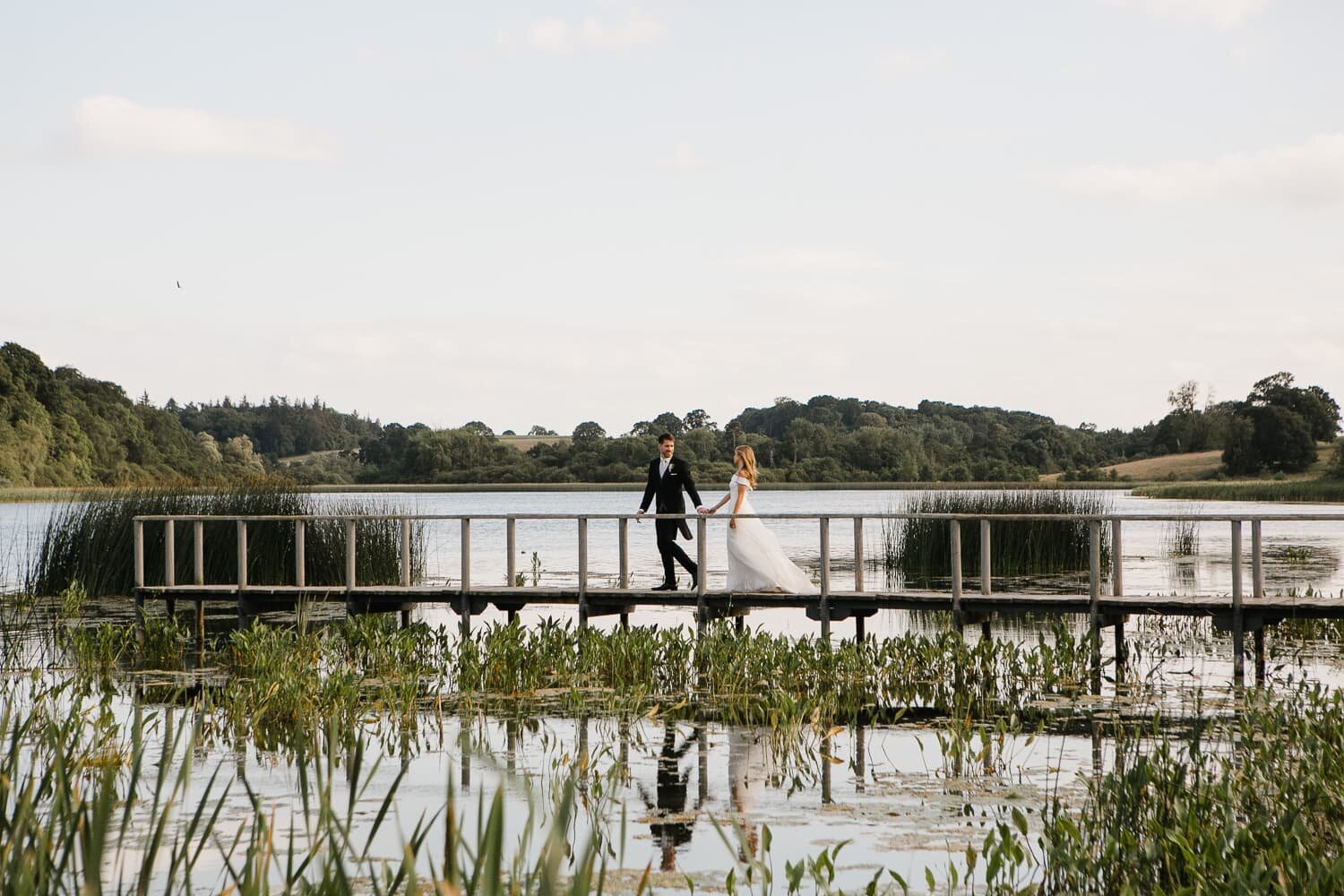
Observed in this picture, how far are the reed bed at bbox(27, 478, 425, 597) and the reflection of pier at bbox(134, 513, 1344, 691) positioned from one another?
251 centimetres

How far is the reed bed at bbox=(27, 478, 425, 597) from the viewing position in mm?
21078

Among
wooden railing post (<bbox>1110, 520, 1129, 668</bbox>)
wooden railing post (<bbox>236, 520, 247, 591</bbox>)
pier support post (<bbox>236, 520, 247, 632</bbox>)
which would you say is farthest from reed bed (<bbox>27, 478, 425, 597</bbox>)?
wooden railing post (<bbox>1110, 520, 1129, 668</bbox>)

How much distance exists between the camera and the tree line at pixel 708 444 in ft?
239

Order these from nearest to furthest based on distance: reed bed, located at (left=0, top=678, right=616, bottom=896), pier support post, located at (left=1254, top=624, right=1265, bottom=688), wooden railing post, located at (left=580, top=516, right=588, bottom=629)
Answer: reed bed, located at (left=0, top=678, right=616, bottom=896)
pier support post, located at (left=1254, top=624, right=1265, bottom=688)
wooden railing post, located at (left=580, top=516, right=588, bottom=629)

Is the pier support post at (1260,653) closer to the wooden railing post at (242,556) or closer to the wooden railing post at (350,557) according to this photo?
the wooden railing post at (350,557)

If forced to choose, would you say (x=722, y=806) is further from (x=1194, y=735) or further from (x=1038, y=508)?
(x=1038, y=508)

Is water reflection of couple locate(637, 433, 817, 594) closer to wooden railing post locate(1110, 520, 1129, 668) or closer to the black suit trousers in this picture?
the black suit trousers

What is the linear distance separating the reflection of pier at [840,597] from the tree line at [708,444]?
→ 51283 mm

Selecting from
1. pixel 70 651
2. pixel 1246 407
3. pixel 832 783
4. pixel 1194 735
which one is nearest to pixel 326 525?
pixel 70 651

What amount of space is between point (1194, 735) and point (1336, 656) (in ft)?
31.3

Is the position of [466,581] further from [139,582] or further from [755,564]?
[139,582]

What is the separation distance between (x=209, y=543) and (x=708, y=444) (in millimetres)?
56507

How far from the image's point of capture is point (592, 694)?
1215cm

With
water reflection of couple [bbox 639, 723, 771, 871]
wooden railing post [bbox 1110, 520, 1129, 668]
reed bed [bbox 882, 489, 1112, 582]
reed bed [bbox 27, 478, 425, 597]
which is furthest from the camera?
reed bed [bbox 882, 489, 1112, 582]
